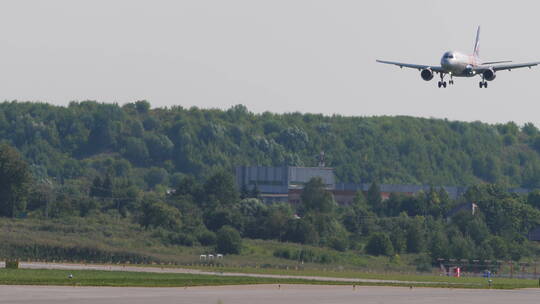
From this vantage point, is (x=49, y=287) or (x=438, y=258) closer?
(x=49, y=287)

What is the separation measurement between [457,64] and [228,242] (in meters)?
74.0

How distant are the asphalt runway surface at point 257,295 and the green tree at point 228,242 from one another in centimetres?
7836

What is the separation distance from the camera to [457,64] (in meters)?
109

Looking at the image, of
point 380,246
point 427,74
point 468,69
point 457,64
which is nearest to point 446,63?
point 457,64

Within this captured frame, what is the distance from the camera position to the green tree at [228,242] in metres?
175

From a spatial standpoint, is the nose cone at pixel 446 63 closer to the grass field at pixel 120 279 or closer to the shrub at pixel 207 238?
the grass field at pixel 120 279

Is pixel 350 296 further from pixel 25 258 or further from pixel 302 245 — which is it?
pixel 302 245

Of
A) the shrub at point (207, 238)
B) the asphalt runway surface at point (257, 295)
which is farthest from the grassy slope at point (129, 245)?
the asphalt runway surface at point (257, 295)

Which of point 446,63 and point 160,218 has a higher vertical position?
point 446,63

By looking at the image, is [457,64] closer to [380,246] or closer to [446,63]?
[446,63]

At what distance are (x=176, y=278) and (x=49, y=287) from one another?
21.2 metres

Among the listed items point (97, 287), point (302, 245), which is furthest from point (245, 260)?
point (97, 287)

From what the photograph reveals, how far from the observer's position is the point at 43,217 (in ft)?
646

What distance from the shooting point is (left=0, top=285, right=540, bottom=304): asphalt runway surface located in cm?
7275
